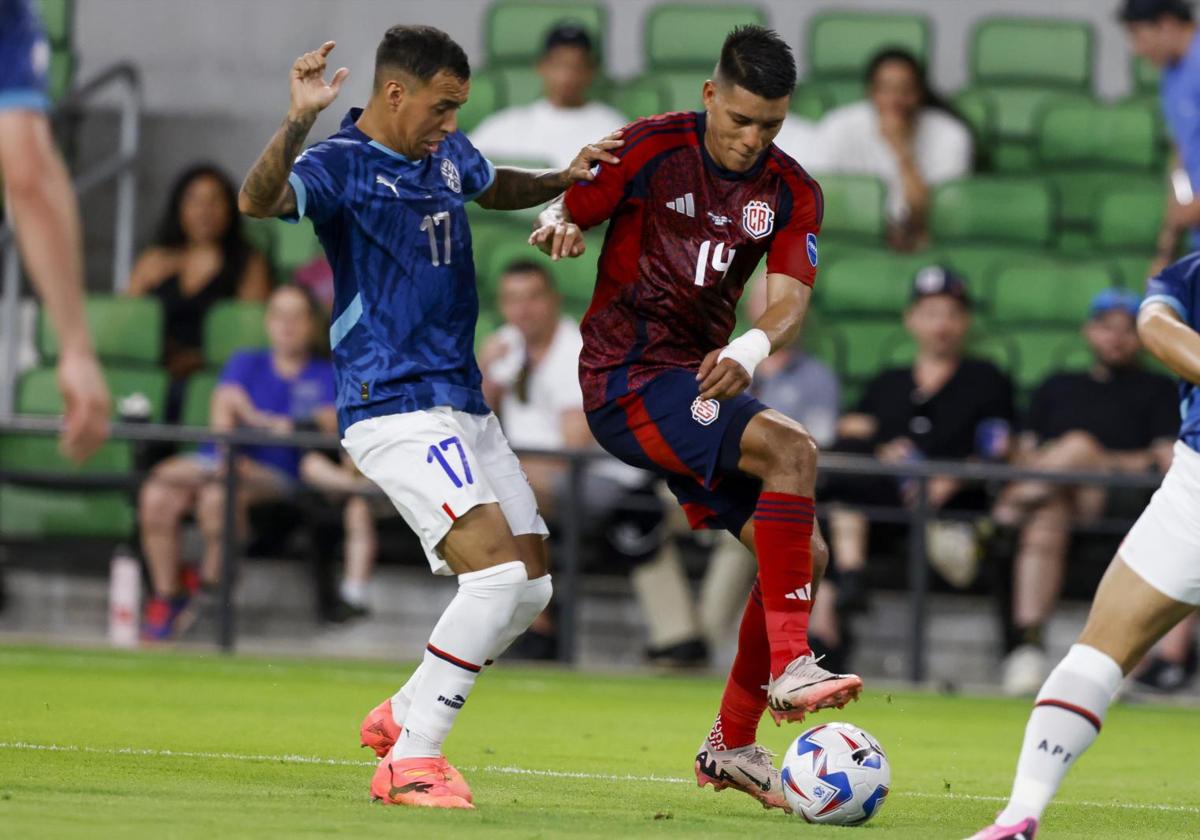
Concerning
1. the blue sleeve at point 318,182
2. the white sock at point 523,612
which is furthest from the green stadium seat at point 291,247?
the white sock at point 523,612

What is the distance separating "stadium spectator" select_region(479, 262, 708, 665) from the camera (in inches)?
443

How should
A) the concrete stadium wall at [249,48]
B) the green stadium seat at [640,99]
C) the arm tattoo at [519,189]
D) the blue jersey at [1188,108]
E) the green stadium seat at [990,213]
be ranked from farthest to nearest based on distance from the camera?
the concrete stadium wall at [249,48] < the green stadium seat at [640,99] < the green stadium seat at [990,213] < the blue jersey at [1188,108] < the arm tattoo at [519,189]

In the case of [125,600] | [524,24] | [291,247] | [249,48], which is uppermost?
[524,24]

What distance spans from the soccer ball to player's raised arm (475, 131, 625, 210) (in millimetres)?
1834

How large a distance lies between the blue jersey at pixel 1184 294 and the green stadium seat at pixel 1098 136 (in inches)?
374

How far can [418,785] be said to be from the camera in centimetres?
575

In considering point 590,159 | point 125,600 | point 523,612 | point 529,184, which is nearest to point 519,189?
point 529,184

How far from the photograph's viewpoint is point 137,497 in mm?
11672

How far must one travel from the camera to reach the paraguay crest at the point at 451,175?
245 inches

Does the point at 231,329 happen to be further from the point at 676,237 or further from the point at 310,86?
the point at 310,86

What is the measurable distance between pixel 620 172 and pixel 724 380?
0.86 m

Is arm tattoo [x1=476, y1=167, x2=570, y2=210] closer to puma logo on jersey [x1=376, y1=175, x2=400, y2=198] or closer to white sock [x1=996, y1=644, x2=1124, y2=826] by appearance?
puma logo on jersey [x1=376, y1=175, x2=400, y2=198]

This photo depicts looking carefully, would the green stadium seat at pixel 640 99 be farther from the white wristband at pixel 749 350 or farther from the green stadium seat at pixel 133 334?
the white wristband at pixel 749 350

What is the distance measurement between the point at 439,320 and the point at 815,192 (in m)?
1.24
